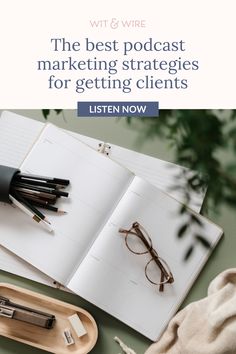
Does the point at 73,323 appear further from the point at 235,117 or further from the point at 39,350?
the point at 235,117

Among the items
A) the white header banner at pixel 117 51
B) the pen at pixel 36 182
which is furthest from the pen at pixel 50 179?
the white header banner at pixel 117 51

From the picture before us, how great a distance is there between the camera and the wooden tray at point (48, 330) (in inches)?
32.3

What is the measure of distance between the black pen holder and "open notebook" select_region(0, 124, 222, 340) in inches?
1.4

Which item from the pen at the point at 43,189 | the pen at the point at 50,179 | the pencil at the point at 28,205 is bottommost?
the pencil at the point at 28,205

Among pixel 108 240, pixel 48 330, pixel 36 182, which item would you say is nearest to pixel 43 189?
pixel 36 182

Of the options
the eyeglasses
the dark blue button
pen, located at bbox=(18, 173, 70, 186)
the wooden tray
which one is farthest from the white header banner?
A: the wooden tray

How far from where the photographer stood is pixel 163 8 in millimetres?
717

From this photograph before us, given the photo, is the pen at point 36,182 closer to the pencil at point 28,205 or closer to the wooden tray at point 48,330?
the pencil at point 28,205

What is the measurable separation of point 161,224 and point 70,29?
0.37 meters

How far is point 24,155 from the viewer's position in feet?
2.92

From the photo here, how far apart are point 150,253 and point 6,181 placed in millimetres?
281

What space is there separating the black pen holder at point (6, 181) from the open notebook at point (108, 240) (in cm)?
4

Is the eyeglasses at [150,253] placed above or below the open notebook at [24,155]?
below

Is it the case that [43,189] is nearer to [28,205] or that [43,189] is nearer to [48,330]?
[28,205]
